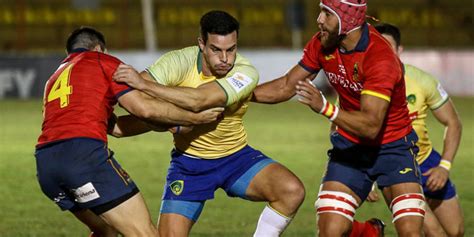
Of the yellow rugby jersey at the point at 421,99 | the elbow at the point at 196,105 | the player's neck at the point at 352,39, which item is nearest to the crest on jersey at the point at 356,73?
the player's neck at the point at 352,39

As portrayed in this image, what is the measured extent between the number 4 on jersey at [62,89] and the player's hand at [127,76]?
295mm

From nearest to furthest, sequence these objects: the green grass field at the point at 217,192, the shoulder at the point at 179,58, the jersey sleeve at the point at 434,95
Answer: the shoulder at the point at 179,58 → the jersey sleeve at the point at 434,95 → the green grass field at the point at 217,192

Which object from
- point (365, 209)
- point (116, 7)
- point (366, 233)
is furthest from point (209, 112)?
point (116, 7)

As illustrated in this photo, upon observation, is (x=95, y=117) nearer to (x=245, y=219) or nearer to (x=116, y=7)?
(x=245, y=219)

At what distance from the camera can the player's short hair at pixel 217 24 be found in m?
7.48

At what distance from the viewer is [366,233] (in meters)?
8.02

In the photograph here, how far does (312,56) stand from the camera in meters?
7.76

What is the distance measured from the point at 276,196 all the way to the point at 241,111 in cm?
71

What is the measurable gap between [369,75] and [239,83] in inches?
38.1

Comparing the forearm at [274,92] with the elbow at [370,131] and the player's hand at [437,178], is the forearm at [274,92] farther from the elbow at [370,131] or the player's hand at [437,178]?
the player's hand at [437,178]

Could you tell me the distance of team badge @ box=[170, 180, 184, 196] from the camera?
25.8ft

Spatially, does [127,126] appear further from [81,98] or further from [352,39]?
[352,39]

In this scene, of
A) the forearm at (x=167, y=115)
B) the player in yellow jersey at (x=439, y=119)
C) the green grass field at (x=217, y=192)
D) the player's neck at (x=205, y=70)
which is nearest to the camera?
the forearm at (x=167, y=115)

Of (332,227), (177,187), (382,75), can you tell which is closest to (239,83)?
(177,187)
